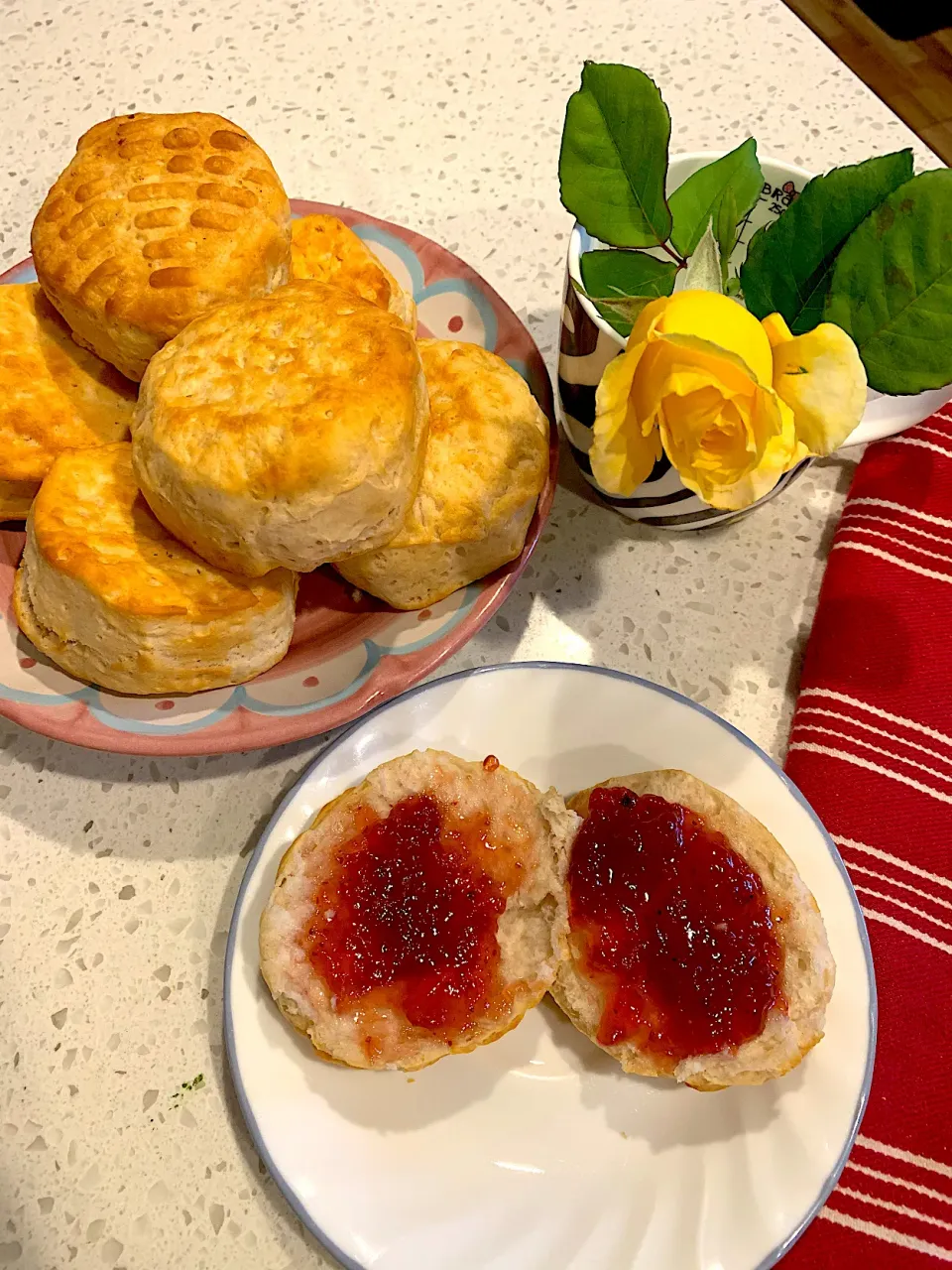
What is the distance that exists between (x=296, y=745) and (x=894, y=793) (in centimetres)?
76

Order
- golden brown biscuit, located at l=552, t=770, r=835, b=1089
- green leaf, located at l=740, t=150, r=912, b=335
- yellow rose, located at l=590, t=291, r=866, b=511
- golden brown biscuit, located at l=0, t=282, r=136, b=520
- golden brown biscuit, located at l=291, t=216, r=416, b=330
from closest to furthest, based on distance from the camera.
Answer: yellow rose, located at l=590, t=291, r=866, b=511
green leaf, located at l=740, t=150, r=912, b=335
golden brown biscuit, located at l=552, t=770, r=835, b=1089
golden brown biscuit, located at l=0, t=282, r=136, b=520
golden brown biscuit, located at l=291, t=216, r=416, b=330

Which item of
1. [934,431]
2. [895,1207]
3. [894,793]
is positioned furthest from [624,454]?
[895,1207]

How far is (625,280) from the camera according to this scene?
92 centimetres

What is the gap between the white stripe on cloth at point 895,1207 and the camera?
0.94m

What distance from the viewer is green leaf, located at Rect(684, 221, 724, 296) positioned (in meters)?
0.90

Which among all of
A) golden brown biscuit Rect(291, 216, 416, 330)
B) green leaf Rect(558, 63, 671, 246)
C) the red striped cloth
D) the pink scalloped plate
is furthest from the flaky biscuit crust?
the red striped cloth

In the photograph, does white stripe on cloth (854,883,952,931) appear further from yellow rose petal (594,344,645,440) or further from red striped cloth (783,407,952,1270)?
yellow rose petal (594,344,645,440)

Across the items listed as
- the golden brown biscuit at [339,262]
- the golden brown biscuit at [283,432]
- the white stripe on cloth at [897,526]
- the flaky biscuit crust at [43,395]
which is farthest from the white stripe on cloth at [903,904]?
the flaky biscuit crust at [43,395]

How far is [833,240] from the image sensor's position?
85 centimetres

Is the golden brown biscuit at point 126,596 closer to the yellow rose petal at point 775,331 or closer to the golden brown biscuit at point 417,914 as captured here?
the golden brown biscuit at point 417,914

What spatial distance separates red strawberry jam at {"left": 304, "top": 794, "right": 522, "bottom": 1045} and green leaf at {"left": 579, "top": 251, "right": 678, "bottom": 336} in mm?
566

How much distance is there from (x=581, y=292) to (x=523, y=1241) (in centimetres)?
98

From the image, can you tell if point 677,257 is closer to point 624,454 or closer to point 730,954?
point 624,454

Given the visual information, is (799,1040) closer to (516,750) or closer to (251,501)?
(516,750)
